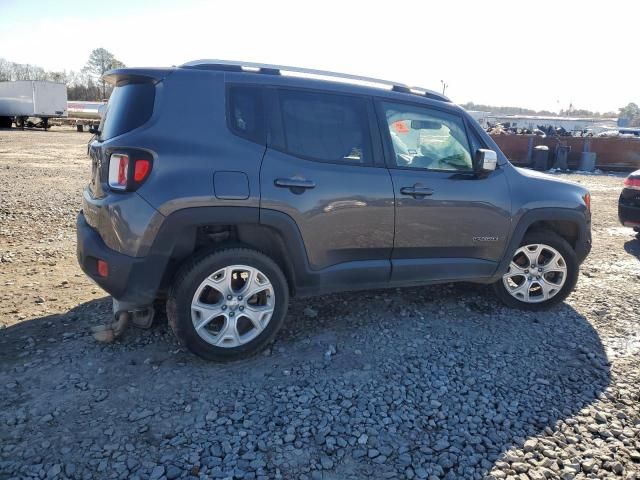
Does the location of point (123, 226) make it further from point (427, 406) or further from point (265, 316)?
point (427, 406)

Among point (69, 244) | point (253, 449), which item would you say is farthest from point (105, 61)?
point (253, 449)

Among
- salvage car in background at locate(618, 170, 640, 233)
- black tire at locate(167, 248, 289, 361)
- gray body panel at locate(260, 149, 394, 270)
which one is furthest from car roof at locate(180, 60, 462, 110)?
salvage car in background at locate(618, 170, 640, 233)

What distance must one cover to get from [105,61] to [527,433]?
84.0 m

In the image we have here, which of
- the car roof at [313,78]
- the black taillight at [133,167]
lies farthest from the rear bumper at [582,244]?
the black taillight at [133,167]

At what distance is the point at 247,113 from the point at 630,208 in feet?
20.7

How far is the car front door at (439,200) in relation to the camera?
3.85 metres

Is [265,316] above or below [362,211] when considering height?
below

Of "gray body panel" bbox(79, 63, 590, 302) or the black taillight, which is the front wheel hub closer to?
"gray body panel" bbox(79, 63, 590, 302)

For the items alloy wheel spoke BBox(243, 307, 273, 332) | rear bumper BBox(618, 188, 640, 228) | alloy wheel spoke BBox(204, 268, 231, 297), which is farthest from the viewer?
rear bumper BBox(618, 188, 640, 228)

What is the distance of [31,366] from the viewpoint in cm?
330

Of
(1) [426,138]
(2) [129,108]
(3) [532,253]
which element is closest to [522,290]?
(3) [532,253]

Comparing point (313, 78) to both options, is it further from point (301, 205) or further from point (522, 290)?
point (522, 290)

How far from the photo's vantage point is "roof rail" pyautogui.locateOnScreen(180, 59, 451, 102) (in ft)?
11.2

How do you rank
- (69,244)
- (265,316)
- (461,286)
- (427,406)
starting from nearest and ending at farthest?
1. (427,406)
2. (265,316)
3. (461,286)
4. (69,244)
